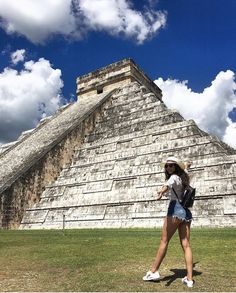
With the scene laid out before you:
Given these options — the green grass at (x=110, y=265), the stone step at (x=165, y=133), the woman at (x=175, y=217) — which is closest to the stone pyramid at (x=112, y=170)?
the stone step at (x=165, y=133)

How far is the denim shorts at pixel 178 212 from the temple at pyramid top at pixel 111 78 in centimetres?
1793

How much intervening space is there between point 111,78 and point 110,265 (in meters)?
18.4

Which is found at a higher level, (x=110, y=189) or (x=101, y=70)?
(x=101, y=70)

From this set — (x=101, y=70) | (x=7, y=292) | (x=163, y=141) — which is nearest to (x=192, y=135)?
(x=163, y=141)

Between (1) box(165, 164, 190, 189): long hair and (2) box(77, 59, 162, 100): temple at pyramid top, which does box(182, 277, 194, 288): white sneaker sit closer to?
(1) box(165, 164, 190, 189): long hair

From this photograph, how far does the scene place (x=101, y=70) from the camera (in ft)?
77.0

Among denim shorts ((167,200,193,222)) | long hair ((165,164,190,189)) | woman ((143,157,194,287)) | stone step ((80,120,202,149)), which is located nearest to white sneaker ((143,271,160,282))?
woman ((143,157,194,287))

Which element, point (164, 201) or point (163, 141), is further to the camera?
point (163, 141)

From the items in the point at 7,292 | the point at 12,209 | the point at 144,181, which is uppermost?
the point at 144,181

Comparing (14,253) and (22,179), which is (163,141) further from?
(14,253)

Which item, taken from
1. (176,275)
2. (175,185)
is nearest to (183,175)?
(175,185)

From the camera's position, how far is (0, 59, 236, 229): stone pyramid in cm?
1121

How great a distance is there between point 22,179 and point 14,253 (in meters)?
7.96

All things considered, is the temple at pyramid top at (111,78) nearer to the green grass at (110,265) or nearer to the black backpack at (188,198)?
the green grass at (110,265)
